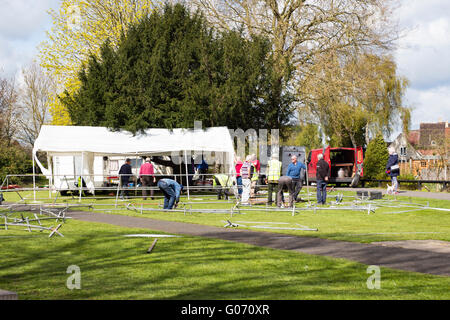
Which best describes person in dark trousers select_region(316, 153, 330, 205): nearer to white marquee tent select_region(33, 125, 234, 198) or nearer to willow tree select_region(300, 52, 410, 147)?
white marquee tent select_region(33, 125, 234, 198)

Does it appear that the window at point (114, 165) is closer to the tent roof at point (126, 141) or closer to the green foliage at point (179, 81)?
the green foliage at point (179, 81)

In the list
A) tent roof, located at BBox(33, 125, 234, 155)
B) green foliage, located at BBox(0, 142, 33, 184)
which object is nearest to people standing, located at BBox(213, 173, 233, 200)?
tent roof, located at BBox(33, 125, 234, 155)

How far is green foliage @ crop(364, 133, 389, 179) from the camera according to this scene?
123ft

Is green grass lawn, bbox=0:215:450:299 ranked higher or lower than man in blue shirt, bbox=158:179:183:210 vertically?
lower

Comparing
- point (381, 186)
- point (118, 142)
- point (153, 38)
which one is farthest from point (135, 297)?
A: point (381, 186)

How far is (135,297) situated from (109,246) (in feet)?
12.3

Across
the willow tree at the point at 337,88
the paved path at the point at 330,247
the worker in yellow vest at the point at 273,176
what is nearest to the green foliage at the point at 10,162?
the willow tree at the point at 337,88

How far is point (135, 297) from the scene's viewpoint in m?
5.51

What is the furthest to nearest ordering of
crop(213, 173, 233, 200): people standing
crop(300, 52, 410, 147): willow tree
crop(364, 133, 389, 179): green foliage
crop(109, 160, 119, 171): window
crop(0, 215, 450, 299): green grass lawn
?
1. crop(364, 133, 389, 179): green foliage
2. crop(109, 160, 119, 171): window
3. crop(300, 52, 410, 147): willow tree
4. crop(213, 173, 233, 200): people standing
5. crop(0, 215, 450, 299): green grass lawn

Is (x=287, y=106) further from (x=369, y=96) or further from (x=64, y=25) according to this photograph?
(x=64, y=25)

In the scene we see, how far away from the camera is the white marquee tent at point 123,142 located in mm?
23703

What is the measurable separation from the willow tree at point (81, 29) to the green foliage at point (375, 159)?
18744 mm

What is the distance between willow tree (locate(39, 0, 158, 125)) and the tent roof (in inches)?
491
